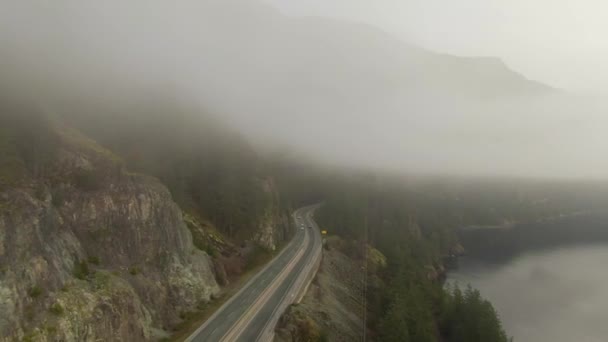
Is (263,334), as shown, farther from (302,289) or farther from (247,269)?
(247,269)

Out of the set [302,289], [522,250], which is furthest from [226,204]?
[522,250]

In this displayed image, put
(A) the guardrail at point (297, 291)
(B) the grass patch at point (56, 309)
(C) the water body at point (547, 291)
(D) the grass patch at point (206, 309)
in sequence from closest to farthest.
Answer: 1. (B) the grass patch at point (56, 309)
2. (D) the grass patch at point (206, 309)
3. (A) the guardrail at point (297, 291)
4. (C) the water body at point (547, 291)

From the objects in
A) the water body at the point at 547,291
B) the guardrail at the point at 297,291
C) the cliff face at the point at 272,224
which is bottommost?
the water body at the point at 547,291

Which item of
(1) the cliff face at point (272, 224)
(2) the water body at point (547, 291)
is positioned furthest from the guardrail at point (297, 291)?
(2) the water body at point (547, 291)

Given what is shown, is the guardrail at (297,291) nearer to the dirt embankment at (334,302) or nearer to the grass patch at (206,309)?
the dirt embankment at (334,302)

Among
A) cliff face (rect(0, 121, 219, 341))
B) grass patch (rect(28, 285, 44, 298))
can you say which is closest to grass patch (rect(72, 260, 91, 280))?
cliff face (rect(0, 121, 219, 341))

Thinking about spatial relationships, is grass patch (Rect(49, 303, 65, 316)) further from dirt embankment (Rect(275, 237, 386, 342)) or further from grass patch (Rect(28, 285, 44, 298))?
dirt embankment (Rect(275, 237, 386, 342))

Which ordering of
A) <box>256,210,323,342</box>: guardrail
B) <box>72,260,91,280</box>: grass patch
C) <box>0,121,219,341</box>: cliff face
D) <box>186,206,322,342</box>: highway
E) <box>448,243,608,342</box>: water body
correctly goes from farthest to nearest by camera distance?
<box>448,243,608,342</box>: water body, <box>256,210,323,342</box>: guardrail, <box>186,206,322,342</box>: highway, <box>72,260,91,280</box>: grass patch, <box>0,121,219,341</box>: cliff face
